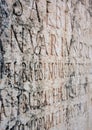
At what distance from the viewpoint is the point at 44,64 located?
3.06 metres

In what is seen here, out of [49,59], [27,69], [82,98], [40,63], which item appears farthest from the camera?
[82,98]

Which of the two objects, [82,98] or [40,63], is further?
[82,98]

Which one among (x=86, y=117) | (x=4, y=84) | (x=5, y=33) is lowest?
(x=86, y=117)

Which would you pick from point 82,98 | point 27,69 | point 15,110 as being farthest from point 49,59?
point 82,98

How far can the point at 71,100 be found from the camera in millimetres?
3885

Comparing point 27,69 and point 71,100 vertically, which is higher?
point 27,69

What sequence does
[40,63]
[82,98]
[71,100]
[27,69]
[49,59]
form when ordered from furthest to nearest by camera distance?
[82,98], [71,100], [49,59], [40,63], [27,69]

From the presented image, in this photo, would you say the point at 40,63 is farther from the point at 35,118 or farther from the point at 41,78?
the point at 35,118

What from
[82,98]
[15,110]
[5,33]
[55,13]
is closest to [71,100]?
[82,98]

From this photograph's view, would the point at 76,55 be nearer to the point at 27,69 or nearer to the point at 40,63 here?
the point at 40,63

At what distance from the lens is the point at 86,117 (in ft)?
15.0

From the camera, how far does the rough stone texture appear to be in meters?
2.49

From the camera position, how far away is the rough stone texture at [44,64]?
8.18 ft

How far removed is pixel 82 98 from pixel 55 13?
1.44m
